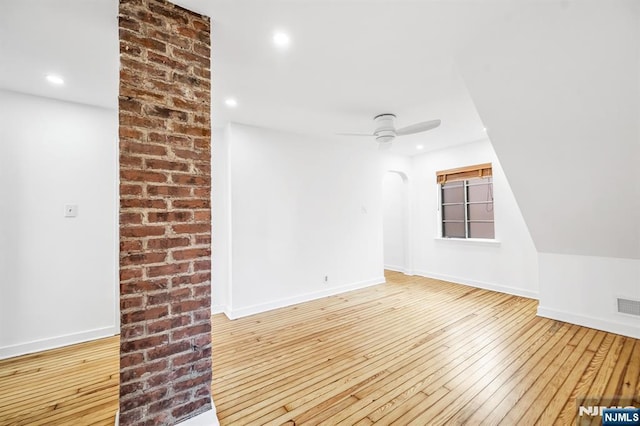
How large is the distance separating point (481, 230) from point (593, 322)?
2087 millimetres

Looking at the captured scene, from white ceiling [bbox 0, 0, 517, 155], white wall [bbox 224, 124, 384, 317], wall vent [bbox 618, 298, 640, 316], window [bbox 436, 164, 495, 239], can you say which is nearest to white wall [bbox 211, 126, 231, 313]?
white wall [bbox 224, 124, 384, 317]

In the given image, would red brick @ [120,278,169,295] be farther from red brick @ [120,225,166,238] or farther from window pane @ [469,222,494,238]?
window pane @ [469,222,494,238]

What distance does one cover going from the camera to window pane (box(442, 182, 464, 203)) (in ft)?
17.1

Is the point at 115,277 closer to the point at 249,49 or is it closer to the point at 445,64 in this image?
the point at 249,49

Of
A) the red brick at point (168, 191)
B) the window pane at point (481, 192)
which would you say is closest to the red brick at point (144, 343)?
the red brick at point (168, 191)

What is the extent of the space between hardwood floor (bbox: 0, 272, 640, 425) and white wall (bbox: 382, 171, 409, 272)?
282 cm

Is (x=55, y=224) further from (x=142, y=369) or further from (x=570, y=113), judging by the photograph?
(x=570, y=113)

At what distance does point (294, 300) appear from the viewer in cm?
407

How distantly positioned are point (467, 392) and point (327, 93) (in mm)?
2952

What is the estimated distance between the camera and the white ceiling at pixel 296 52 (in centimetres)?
169

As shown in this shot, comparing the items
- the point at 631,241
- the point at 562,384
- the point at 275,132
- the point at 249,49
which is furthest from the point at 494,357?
the point at 275,132

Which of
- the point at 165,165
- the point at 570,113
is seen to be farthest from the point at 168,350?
the point at 570,113

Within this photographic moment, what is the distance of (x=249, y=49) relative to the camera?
208cm

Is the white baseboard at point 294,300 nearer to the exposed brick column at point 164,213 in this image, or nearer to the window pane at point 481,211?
the exposed brick column at point 164,213
